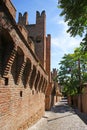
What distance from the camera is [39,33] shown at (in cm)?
2044

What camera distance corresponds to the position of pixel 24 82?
30.8 ft

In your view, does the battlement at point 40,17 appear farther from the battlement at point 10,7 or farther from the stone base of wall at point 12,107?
the battlement at point 10,7

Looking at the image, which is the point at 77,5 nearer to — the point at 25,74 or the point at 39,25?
the point at 25,74

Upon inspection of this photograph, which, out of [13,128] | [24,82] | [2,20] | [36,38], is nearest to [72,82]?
[36,38]

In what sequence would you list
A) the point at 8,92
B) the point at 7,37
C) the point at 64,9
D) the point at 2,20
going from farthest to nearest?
the point at 64,9 < the point at 8,92 < the point at 7,37 < the point at 2,20

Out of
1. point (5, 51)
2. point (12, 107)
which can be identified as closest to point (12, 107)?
point (12, 107)

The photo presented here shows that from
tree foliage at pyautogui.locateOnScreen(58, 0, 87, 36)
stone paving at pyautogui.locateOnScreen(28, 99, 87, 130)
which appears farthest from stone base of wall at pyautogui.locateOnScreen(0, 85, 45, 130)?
tree foliage at pyautogui.locateOnScreen(58, 0, 87, 36)

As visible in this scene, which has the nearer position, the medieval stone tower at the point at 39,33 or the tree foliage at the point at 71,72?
the medieval stone tower at the point at 39,33

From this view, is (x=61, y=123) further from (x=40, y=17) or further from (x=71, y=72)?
(x=71, y=72)

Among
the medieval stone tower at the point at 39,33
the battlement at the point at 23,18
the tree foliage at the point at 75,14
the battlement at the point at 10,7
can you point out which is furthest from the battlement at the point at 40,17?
the battlement at the point at 10,7

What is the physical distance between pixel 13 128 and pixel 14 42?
3.57 m

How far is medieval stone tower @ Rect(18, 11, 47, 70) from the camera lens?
19.7 m

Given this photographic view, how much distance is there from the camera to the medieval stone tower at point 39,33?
64.7 ft

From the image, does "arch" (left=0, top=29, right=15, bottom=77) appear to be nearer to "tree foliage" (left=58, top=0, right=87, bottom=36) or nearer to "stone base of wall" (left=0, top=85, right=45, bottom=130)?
"stone base of wall" (left=0, top=85, right=45, bottom=130)
